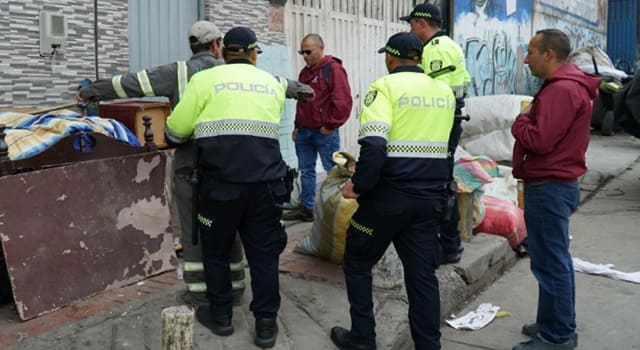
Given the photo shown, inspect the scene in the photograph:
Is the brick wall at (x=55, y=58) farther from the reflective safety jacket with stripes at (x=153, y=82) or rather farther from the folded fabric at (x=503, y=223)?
the folded fabric at (x=503, y=223)

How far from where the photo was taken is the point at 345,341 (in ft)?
13.7

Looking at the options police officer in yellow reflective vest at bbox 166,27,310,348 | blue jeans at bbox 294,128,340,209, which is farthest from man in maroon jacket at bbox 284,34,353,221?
police officer in yellow reflective vest at bbox 166,27,310,348

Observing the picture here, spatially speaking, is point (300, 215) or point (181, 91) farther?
point (300, 215)

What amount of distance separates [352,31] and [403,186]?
603 centimetres

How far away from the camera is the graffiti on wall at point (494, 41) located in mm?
13867

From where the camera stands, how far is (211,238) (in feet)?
13.1

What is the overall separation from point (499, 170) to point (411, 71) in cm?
401

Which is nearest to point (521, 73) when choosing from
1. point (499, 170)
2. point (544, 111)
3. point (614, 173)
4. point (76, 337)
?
point (614, 173)

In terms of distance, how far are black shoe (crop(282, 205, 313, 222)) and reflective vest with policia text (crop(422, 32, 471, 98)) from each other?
2400 mm

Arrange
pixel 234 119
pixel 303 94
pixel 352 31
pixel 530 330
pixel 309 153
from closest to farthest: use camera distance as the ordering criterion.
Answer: pixel 234 119 → pixel 303 94 → pixel 530 330 → pixel 309 153 → pixel 352 31

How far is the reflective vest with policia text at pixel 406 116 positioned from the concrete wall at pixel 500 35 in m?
9.64

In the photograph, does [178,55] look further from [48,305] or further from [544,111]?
[544,111]

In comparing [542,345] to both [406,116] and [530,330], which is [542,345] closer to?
[530,330]

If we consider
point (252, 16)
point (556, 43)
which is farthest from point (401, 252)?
point (252, 16)
